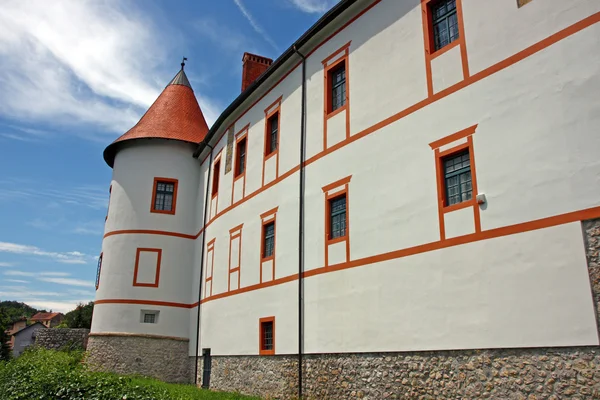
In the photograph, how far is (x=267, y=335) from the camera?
15.5 m

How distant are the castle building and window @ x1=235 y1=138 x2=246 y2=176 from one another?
0.27ft

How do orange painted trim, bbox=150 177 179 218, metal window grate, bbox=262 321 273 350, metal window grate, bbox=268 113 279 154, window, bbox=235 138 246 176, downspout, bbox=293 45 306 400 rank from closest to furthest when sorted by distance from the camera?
downspout, bbox=293 45 306 400
metal window grate, bbox=262 321 273 350
metal window grate, bbox=268 113 279 154
window, bbox=235 138 246 176
orange painted trim, bbox=150 177 179 218

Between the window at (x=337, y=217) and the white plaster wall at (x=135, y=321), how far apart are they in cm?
1131

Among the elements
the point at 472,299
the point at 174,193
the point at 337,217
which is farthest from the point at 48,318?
the point at 472,299

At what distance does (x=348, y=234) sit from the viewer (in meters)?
12.5

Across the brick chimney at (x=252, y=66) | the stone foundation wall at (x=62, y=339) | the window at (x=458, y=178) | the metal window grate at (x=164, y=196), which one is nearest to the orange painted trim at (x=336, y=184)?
the window at (x=458, y=178)

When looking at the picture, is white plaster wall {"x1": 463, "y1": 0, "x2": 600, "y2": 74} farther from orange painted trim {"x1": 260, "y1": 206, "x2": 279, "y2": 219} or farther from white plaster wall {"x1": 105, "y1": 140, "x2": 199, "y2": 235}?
white plaster wall {"x1": 105, "y1": 140, "x2": 199, "y2": 235}

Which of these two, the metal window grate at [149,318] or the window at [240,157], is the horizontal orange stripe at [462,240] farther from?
the metal window grate at [149,318]

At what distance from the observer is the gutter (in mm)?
14122

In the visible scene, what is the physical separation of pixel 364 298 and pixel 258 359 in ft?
17.1

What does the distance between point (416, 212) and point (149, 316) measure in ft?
48.5

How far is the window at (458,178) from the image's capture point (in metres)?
9.95

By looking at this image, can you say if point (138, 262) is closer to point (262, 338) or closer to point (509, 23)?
point (262, 338)

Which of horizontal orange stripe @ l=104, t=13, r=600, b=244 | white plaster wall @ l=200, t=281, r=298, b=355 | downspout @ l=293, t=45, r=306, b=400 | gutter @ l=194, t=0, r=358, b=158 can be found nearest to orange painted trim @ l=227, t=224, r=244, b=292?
white plaster wall @ l=200, t=281, r=298, b=355
